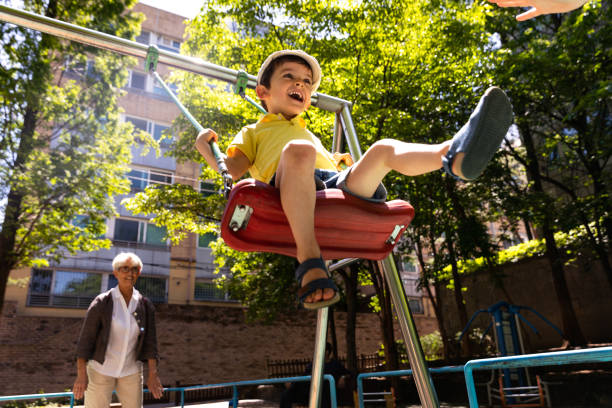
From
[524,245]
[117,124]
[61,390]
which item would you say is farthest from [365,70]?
[61,390]

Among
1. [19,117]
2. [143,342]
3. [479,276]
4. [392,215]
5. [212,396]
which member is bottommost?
[212,396]

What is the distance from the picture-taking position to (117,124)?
42.2 feet

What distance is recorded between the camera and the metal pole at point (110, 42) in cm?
207

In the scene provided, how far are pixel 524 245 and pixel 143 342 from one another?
15410mm

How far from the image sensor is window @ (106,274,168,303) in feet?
65.5

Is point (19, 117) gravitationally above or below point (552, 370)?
above

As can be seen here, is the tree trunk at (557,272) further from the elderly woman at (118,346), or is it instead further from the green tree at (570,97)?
the elderly woman at (118,346)

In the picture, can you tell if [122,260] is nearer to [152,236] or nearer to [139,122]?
[152,236]

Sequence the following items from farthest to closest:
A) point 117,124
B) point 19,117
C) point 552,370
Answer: point 117,124 → point 19,117 → point 552,370

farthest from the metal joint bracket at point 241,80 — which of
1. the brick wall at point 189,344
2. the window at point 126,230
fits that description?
the window at point 126,230

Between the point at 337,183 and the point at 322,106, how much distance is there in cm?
90

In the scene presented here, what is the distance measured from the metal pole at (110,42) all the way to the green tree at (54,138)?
9.56 metres

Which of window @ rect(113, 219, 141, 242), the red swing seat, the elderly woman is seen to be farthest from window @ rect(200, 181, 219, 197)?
the red swing seat

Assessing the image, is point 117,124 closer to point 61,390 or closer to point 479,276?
point 61,390
